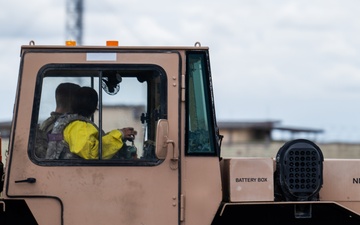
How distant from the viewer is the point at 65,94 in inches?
328

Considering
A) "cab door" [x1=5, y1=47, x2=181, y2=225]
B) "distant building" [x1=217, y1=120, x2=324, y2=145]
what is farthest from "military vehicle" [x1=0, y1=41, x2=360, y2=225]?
"distant building" [x1=217, y1=120, x2=324, y2=145]

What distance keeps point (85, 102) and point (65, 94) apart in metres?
0.18

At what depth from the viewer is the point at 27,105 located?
8.24 metres

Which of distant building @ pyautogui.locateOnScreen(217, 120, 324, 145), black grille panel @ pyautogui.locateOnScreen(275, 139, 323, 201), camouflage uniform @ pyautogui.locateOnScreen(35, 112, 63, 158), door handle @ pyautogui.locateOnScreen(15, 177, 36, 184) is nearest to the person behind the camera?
door handle @ pyautogui.locateOnScreen(15, 177, 36, 184)

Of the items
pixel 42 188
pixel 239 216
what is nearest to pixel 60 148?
pixel 42 188

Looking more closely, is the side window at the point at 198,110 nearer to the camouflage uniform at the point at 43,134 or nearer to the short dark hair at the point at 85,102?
the short dark hair at the point at 85,102

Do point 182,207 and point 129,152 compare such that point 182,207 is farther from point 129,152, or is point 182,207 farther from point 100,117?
point 100,117

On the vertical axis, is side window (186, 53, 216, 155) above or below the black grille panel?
above

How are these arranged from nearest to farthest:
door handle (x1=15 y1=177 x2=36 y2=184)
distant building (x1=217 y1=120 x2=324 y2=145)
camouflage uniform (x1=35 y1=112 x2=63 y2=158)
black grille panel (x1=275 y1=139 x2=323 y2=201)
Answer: door handle (x1=15 y1=177 x2=36 y2=184), camouflage uniform (x1=35 y1=112 x2=63 y2=158), black grille panel (x1=275 y1=139 x2=323 y2=201), distant building (x1=217 y1=120 x2=324 y2=145)

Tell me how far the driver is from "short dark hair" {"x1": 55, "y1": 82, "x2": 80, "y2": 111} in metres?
0.07

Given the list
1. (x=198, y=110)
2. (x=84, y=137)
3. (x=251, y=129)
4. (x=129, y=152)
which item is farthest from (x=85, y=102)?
(x=251, y=129)

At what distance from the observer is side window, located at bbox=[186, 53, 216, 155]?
831 cm

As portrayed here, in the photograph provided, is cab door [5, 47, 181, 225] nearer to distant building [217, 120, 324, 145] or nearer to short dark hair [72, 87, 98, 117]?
short dark hair [72, 87, 98, 117]

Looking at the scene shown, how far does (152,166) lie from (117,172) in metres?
0.29
